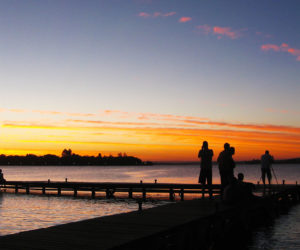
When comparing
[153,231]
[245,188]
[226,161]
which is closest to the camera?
[153,231]

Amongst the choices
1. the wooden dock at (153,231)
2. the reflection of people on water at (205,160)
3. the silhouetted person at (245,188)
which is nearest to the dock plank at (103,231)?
the wooden dock at (153,231)

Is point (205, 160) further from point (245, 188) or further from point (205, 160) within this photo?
point (245, 188)

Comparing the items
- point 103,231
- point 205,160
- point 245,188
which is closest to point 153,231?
point 103,231

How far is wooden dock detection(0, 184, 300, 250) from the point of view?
906cm

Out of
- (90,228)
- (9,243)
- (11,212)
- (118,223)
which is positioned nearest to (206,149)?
(118,223)

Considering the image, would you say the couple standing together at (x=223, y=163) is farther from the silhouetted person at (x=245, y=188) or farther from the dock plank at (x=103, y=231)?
the dock plank at (x=103, y=231)

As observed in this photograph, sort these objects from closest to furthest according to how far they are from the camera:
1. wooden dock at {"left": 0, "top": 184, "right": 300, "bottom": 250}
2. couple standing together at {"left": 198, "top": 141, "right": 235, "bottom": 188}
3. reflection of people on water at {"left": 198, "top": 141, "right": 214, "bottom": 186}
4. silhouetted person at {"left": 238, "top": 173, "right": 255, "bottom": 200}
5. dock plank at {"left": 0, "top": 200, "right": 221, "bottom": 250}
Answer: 1. dock plank at {"left": 0, "top": 200, "right": 221, "bottom": 250}
2. wooden dock at {"left": 0, "top": 184, "right": 300, "bottom": 250}
3. silhouetted person at {"left": 238, "top": 173, "right": 255, "bottom": 200}
4. couple standing together at {"left": 198, "top": 141, "right": 235, "bottom": 188}
5. reflection of people on water at {"left": 198, "top": 141, "right": 214, "bottom": 186}

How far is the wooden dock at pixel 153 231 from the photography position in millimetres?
9065

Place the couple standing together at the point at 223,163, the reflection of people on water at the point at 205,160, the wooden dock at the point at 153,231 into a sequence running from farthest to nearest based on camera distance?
1. the reflection of people on water at the point at 205,160
2. the couple standing together at the point at 223,163
3. the wooden dock at the point at 153,231

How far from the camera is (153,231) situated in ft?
34.1

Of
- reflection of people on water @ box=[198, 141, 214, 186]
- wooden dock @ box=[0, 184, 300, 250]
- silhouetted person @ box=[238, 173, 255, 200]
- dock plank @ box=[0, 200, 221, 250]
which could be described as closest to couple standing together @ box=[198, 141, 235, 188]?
reflection of people on water @ box=[198, 141, 214, 186]

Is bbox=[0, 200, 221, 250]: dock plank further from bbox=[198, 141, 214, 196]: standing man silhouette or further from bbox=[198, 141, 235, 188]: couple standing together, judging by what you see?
bbox=[198, 141, 214, 196]: standing man silhouette

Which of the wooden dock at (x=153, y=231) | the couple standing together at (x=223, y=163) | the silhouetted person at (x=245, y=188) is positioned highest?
the couple standing together at (x=223, y=163)

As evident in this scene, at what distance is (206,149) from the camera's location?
16.2m
